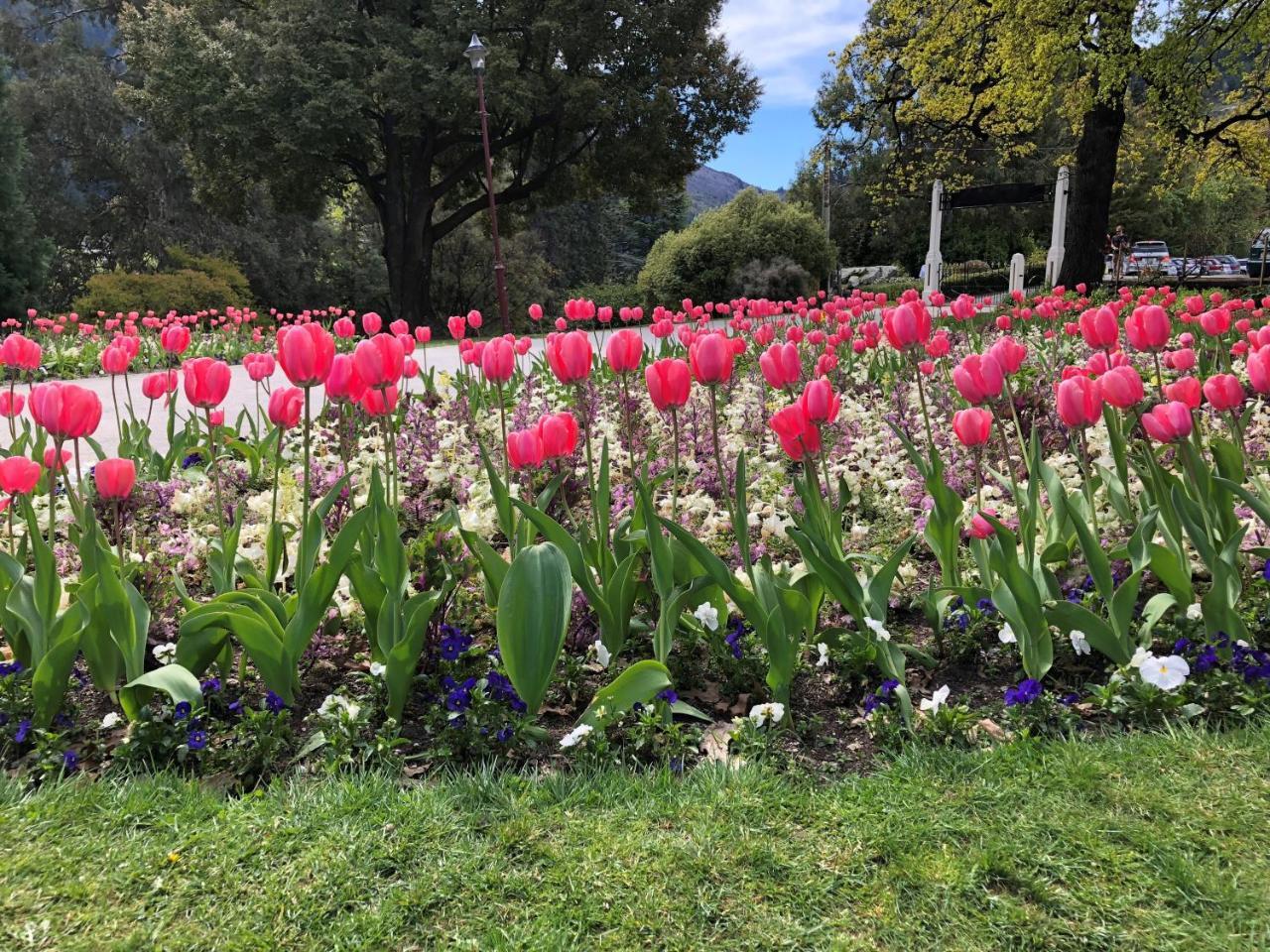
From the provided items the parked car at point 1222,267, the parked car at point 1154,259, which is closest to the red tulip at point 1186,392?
the parked car at point 1154,259

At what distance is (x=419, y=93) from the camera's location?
19.8 metres

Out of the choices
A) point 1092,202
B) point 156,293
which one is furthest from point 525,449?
point 156,293

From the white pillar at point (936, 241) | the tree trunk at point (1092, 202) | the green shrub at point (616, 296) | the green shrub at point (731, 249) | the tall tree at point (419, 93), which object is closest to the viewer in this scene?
the tree trunk at point (1092, 202)

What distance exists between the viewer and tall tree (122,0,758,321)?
19625 mm

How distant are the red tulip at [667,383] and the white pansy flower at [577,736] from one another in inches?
31.8

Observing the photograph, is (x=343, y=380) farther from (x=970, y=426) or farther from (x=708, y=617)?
(x=970, y=426)

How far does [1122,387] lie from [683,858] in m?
1.55

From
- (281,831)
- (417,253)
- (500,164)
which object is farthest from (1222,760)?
(500,164)

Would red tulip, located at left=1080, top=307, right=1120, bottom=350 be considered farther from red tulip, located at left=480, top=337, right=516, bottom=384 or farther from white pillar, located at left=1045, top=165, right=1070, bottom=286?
white pillar, located at left=1045, top=165, right=1070, bottom=286

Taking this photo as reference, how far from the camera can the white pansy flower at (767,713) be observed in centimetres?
204

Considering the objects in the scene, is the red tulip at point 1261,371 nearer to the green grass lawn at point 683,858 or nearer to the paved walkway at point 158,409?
the green grass lawn at point 683,858

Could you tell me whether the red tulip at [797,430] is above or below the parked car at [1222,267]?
below

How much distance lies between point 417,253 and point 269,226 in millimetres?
8945

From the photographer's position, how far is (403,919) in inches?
59.9
